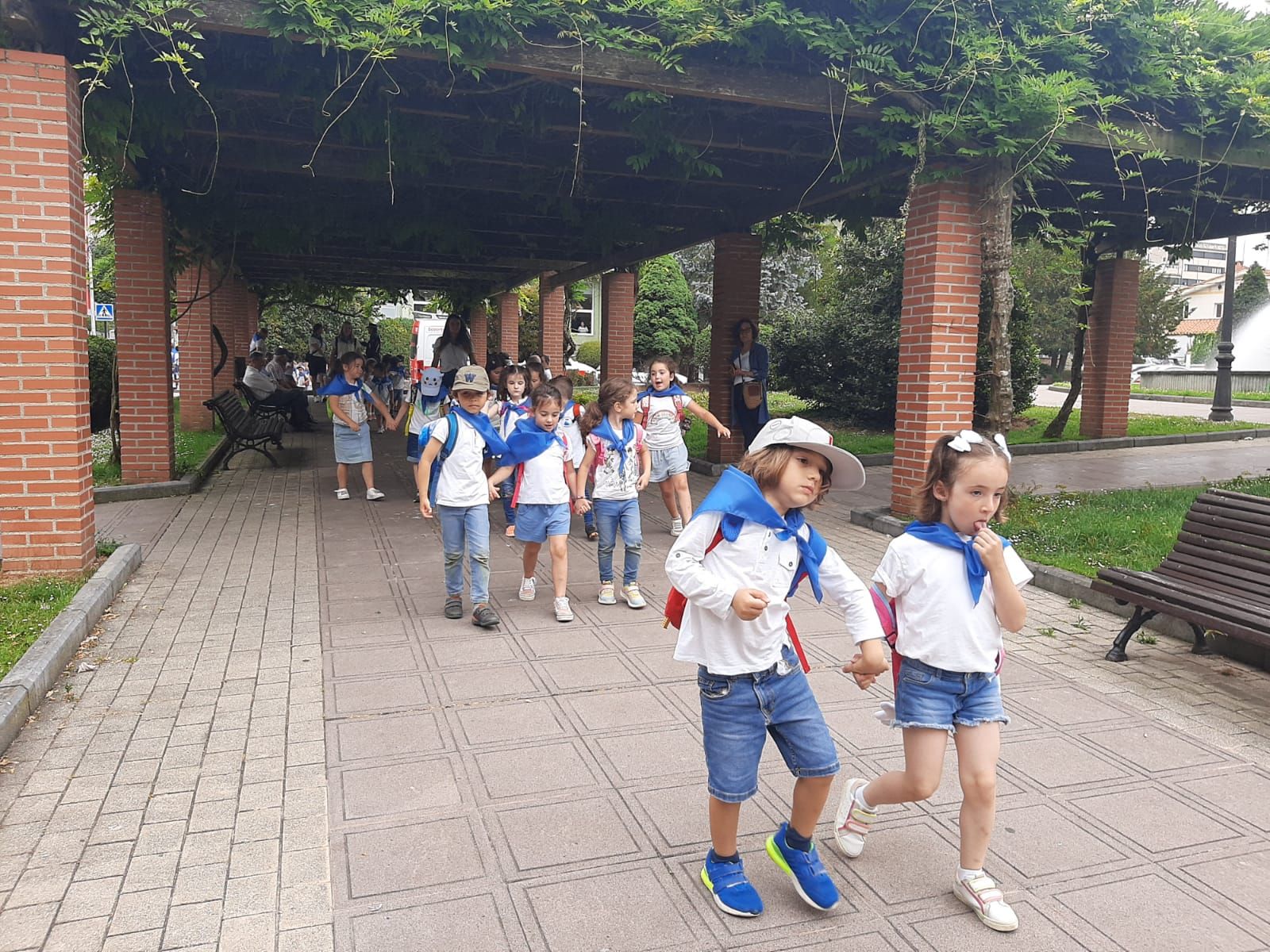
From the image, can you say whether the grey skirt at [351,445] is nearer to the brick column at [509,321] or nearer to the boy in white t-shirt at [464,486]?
the boy in white t-shirt at [464,486]

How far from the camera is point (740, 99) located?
750 centimetres

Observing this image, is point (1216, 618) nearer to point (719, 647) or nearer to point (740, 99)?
point (719, 647)

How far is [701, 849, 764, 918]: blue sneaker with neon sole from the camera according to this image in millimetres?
2885

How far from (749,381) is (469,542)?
6.37 meters

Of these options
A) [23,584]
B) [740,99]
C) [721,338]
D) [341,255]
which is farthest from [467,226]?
[23,584]

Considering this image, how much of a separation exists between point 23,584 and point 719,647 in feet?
17.8

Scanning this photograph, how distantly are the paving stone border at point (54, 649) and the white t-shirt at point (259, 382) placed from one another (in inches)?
393

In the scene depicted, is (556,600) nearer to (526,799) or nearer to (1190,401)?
(526,799)

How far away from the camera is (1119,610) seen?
20.4 feet

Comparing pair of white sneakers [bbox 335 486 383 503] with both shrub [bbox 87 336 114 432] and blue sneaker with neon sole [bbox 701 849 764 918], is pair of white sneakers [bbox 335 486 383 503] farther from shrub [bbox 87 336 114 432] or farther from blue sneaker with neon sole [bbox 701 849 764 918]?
shrub [bbox 87 336 114 432]

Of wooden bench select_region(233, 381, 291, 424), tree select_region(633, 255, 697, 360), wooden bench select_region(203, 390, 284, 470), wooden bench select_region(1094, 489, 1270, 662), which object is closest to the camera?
wooden bench select_region(1094, 489, 1270, 662)

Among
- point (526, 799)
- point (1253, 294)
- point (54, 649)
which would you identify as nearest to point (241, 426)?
point (54, 649)

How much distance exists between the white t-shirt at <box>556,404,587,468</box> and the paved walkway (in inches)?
48.2

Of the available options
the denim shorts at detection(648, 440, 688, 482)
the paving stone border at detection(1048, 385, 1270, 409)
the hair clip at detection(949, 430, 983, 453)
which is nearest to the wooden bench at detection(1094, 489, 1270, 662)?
the hair clip at detection(949, 430, 983, 453)
